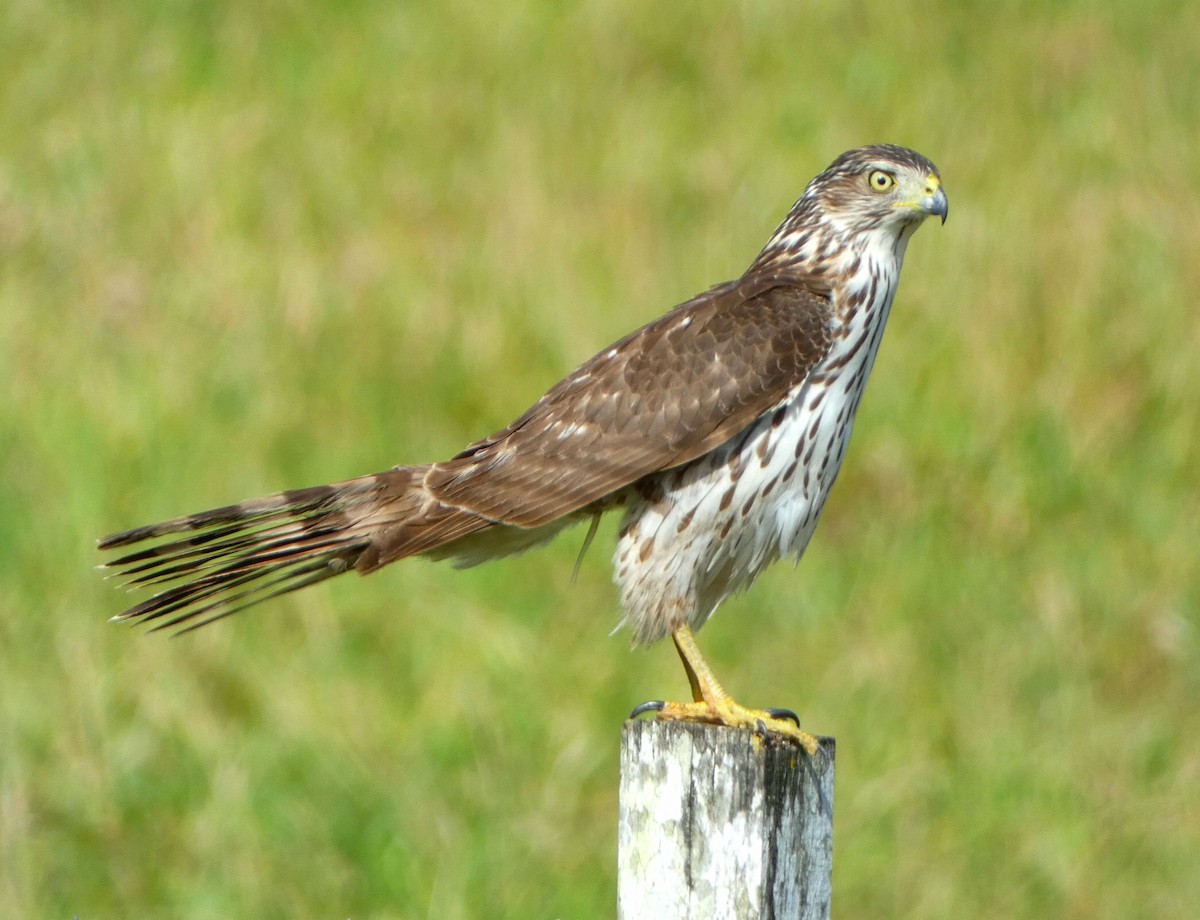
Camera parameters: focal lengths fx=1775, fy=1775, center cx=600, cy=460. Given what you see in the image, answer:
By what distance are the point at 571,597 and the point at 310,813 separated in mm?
1540

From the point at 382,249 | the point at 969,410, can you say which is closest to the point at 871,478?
the point at 969,410

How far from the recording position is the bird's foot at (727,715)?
12.2 ft

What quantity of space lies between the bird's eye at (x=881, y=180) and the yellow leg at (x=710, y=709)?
1249 millimetres

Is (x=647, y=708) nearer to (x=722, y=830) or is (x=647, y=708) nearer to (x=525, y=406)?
(x=722, y=830)

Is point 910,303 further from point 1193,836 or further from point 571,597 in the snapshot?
point 1193,836

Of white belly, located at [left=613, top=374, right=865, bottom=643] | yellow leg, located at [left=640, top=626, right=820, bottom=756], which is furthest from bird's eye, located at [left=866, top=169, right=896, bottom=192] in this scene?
yellow leg, located at [left=640, top=626, right=820, bottom=756]

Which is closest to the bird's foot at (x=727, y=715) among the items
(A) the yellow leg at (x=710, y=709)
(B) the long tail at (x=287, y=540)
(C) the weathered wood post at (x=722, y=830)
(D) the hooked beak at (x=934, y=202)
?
(A) the yellow leg at (x=710, y=709)

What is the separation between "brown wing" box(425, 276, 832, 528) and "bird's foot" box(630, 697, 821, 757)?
53 cm

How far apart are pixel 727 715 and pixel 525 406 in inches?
163

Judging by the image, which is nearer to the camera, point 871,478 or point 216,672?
point 216,672

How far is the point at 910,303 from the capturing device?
8641mm

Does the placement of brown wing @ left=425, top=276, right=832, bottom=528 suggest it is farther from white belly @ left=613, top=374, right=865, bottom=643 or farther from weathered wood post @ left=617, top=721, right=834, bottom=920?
weathered wood post @ left=617, top=721, right=834, bottom=920

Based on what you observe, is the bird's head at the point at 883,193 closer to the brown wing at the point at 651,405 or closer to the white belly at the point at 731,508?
the brown wing at the point at 651,405

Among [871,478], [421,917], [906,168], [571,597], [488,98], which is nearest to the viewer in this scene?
[906,168]
